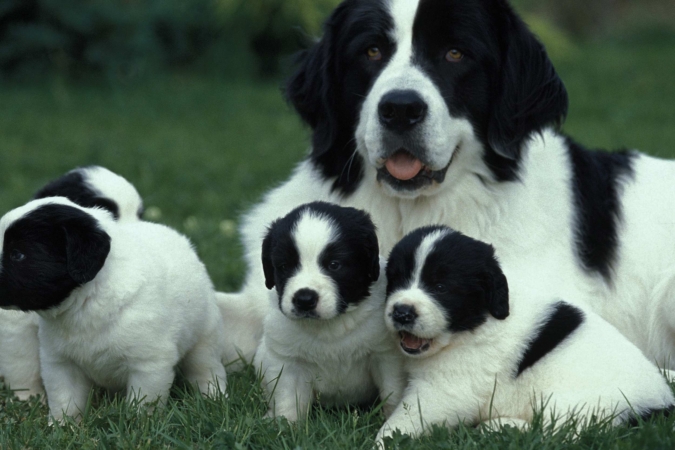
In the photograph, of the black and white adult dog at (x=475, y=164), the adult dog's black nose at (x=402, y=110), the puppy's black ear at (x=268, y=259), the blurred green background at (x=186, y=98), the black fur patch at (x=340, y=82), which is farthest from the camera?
the blurred green background at (x=186, y=98)

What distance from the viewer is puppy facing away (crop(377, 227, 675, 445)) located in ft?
11.6

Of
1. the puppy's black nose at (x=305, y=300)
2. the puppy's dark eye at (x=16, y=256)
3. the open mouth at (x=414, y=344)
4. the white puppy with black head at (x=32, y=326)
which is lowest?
the white puppy with black head at (x=32, y=326)

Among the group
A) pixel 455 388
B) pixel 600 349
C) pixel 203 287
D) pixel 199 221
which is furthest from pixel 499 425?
pixel 199 221

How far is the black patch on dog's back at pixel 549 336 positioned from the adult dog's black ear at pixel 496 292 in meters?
0.17

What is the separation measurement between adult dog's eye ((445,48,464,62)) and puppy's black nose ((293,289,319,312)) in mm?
→ 1436

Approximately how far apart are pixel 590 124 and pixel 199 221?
7.17 meters

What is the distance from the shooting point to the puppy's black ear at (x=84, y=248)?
356cm

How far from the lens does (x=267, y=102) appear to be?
47.3ft

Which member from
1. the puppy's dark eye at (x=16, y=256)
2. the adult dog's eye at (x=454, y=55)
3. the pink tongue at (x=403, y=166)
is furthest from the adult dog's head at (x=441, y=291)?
the puppy's dark eye at (x=16, y=256)

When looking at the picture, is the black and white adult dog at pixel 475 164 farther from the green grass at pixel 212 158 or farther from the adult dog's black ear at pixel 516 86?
the green grass at pixel 212 158

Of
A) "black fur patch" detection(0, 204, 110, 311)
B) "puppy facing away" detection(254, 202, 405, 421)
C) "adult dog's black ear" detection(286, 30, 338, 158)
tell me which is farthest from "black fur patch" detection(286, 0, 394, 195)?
"black fur patch" detection(0, 204, 110, 311)

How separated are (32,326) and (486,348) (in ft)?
7.07

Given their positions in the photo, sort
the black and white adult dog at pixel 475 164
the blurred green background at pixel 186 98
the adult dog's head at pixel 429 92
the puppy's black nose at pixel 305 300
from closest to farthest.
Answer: the puppy's black nose at pixel 305 300 → the adult dog's head at pixel 429 92 → the black and white adult dog at pixel 475 164 → the blurred green background at pixel 186 98

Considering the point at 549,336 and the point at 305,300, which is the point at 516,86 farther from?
the point at 305,300
